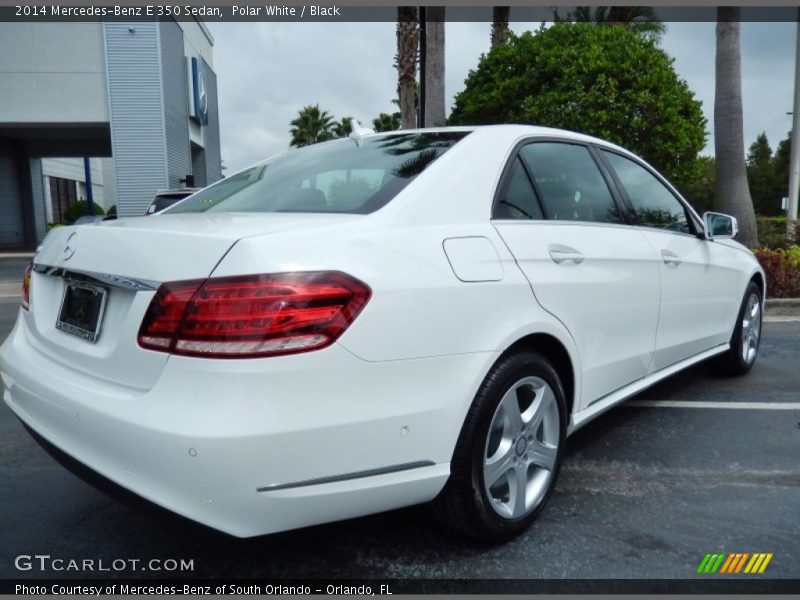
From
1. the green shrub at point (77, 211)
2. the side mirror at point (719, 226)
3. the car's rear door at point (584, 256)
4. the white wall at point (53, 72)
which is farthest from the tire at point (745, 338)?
the green shrub at point (77, 211)

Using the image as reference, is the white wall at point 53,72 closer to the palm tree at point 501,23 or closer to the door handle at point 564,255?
the palm tree at point 501,23

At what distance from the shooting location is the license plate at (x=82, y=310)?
6.55ft

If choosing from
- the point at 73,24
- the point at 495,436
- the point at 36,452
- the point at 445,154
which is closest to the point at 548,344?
the point at 495,436

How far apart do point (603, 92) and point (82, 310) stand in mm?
10179

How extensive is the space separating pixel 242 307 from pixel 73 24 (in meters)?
21.2

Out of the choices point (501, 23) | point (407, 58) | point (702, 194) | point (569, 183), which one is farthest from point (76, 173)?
point (569, 183)

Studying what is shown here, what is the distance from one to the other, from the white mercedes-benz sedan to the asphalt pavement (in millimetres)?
201

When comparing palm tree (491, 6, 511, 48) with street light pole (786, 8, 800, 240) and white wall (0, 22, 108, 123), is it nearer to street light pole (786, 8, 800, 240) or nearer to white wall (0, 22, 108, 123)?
street light pole (786, 8, 800, 240)

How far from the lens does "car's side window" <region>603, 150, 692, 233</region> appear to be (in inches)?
133

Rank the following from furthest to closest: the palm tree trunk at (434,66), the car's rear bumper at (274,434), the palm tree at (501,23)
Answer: the palm tree at (501,23) < the palm tree trunk at (434,66) < the car's rear bumper at (274,434)

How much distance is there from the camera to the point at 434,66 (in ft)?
38.4

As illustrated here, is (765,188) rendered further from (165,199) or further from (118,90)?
(165,199)

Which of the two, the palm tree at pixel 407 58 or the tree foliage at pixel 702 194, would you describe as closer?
the palm tree at pixel 407 58

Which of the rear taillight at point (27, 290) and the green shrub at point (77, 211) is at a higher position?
the green shrub at point (77, 211)
